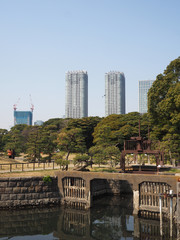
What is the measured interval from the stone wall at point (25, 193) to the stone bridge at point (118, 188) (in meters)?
1.81

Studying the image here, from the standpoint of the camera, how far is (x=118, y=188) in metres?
36.5

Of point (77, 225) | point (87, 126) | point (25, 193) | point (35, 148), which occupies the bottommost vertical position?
point (77, 225)

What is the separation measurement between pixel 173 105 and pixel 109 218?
20.9 m

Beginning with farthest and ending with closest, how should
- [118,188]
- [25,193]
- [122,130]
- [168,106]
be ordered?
[122,130], [168,106], [118,188], [25,193]

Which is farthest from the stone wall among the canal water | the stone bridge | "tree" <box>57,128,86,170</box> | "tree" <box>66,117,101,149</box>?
"tree" <box>66,117,101,149</box>

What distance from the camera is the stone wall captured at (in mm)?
28609

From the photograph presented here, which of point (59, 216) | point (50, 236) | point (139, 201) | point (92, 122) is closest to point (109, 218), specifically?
point (139, 201)

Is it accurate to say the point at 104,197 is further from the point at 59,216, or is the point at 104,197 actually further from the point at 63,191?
the point at 59,216

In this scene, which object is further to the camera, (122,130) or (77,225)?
(122,130)

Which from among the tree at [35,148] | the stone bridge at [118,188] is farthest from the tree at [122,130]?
the stone bridge at [118,188]

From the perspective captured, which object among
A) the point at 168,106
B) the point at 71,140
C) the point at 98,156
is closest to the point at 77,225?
the point at 98,156

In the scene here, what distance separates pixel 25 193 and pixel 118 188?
575 inches

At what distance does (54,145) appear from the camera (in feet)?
162

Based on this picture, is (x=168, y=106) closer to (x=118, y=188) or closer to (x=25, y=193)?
(x=118, y=188)
